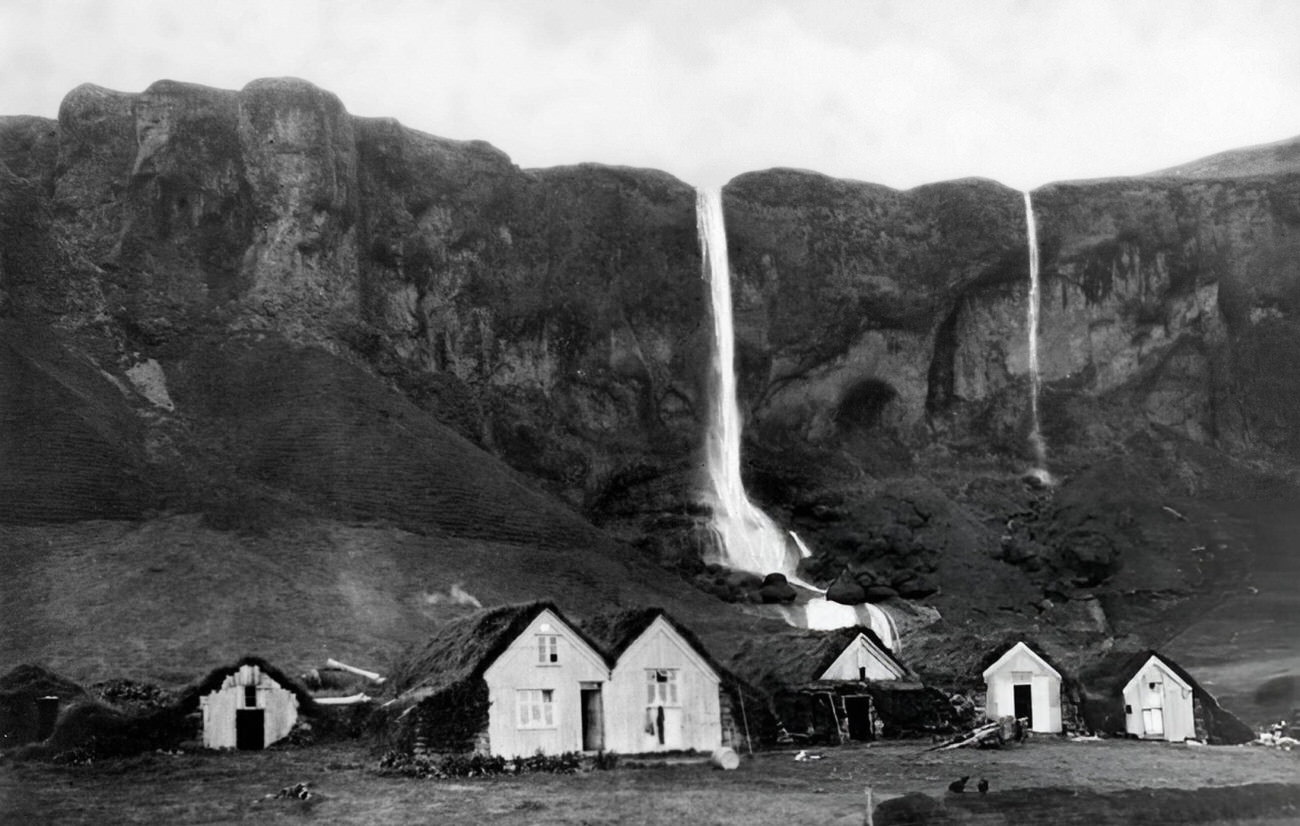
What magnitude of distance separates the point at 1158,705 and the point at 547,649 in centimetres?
2128

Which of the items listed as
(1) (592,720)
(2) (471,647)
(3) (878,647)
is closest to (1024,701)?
(3) (878,647)

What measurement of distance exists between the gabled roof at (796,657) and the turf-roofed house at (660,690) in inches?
279

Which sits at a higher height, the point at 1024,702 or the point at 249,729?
the point at 249,729

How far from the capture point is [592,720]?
141 ft

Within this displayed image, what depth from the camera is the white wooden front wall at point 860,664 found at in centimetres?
5172

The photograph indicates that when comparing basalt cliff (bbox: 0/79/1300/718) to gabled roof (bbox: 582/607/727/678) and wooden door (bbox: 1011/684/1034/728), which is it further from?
gabled roof (bbox: 582/607/727/678)

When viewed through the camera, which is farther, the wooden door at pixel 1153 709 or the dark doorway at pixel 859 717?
the wooden door at pixel 1153 709

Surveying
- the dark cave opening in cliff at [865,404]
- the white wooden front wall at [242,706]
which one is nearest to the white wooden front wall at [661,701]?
the white wooden front wall at [242,706]

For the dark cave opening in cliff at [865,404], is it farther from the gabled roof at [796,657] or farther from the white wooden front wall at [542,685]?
the white wooden front wall at [542,685]

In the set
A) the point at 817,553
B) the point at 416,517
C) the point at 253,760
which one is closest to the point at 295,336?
the point at 416,517

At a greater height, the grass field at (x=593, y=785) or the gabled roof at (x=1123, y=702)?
the gabled roof at (x=1123, y=702)

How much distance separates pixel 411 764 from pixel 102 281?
6267 cm

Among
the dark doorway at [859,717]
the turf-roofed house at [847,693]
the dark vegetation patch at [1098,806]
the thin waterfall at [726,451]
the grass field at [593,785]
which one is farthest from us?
the thin waterfall at [726,451]

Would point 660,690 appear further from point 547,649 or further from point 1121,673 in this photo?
point 1121,673
